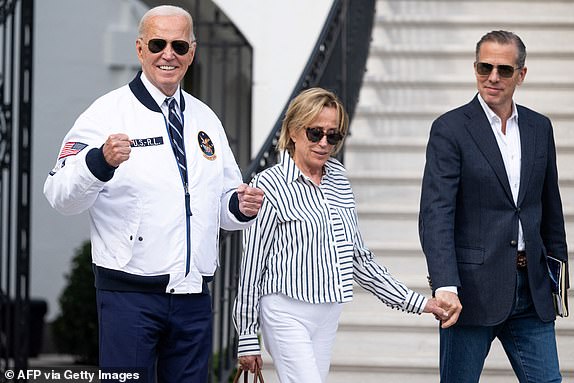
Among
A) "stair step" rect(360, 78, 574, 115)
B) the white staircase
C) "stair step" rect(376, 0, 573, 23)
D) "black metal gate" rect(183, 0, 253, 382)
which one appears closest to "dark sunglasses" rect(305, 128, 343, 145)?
the white staircase

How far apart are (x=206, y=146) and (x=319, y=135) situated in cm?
49

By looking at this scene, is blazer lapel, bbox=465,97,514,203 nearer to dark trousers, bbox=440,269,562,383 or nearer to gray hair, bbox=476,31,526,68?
gray hair, bbox=476,31,526,68

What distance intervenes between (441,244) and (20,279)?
4.43m

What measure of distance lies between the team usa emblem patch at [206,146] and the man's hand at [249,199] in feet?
0.47

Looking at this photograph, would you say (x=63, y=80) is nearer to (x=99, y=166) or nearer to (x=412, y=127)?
(x=412, y=127)

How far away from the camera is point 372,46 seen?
28.5ft

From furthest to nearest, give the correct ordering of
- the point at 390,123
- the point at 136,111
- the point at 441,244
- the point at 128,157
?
the point at 390,123 → the point at 441,244 → the point at 136,111 → the point at 128,157

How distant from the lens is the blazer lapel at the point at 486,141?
15.0ft

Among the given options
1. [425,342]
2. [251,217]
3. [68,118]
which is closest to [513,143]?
[251,217]

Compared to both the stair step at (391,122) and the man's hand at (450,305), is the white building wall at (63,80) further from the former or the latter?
the man's hand at (450,305)

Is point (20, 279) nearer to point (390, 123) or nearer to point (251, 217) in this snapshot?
point (390, 123)

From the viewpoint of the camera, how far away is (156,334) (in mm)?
4012

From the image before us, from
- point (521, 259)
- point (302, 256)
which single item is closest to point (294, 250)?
point (302, 256)

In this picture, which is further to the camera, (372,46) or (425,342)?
(372,46)
